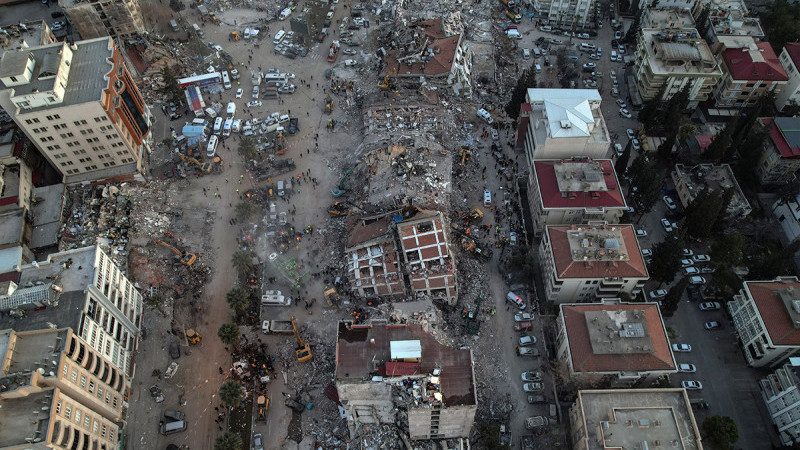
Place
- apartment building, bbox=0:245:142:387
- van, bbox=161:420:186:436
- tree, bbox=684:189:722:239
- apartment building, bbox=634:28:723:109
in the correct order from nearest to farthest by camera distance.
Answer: apartment building, bbox=0:245:142:387 → van, bbox=161:420:186:436 → tree, bbox=684:189:722:239 → apartment building, bbox=634:28:723:109

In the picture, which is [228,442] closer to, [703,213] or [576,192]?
[576,192]

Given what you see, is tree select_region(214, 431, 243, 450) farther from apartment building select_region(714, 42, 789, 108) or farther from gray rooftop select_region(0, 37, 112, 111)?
apartment building select_region(714, 42, 789, 108)

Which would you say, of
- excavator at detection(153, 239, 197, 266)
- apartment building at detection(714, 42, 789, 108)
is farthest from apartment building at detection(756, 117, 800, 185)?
excavator at detection(153, 239, 197, 266)

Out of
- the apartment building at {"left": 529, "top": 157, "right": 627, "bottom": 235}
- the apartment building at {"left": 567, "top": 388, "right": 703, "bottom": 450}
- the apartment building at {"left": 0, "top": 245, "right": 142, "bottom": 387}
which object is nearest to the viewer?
the apartment building at {"left": 567, "top": 388, "right": 703, "bottom": 450}

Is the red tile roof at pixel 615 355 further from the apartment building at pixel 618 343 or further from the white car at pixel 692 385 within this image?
the white car at pixel 692 385

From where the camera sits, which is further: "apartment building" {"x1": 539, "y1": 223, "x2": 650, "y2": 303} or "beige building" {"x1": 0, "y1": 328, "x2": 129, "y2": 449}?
"apartment building" {"x1": 539, "y1": 223, "x2": 650, "y2": 303}

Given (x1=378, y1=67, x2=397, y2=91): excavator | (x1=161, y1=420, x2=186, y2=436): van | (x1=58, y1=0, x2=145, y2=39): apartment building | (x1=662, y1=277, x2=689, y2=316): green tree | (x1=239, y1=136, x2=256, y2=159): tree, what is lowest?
(x1=161, y1=420, x2=186, y2=436): van

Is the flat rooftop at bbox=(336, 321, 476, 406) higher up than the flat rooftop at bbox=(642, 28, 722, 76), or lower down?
lower down
